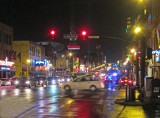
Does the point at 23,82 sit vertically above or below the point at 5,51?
below

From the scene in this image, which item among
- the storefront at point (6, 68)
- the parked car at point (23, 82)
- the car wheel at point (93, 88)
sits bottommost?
the car wheel at point (93, 88)

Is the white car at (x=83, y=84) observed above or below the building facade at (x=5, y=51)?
below

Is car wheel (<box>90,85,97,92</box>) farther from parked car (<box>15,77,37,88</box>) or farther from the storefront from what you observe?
the storefront

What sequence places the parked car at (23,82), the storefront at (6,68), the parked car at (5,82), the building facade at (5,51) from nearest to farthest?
1. the parked car at (23,82)
2. the parked car at (5,82)
3. the storefront at (6,68)
4. the building facade at (5,51)

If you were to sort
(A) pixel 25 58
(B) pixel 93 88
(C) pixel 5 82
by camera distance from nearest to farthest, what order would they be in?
(B) pixel 93 88, (C) pixel 5 82, (A) pixel 25 58

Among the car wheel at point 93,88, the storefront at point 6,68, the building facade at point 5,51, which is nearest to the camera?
the car wheel at point 93,88

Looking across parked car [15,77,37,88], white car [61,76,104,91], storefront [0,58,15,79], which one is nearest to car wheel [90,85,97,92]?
white car [61,76,104,91]

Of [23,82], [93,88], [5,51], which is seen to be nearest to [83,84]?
[93,88]

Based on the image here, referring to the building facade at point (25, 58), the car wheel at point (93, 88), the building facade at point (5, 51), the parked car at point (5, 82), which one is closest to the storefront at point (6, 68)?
the building facade at point (5, 51)

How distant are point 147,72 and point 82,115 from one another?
102ft

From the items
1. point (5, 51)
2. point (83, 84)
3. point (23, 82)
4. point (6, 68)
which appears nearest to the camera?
point (83, 84)

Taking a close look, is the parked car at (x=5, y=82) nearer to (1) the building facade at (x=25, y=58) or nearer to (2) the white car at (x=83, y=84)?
(1) the building facade at (x=25, y=58)

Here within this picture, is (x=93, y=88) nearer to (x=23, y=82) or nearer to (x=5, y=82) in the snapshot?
(x=23, y=82)

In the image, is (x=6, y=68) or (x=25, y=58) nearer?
(x=6, y=68)
